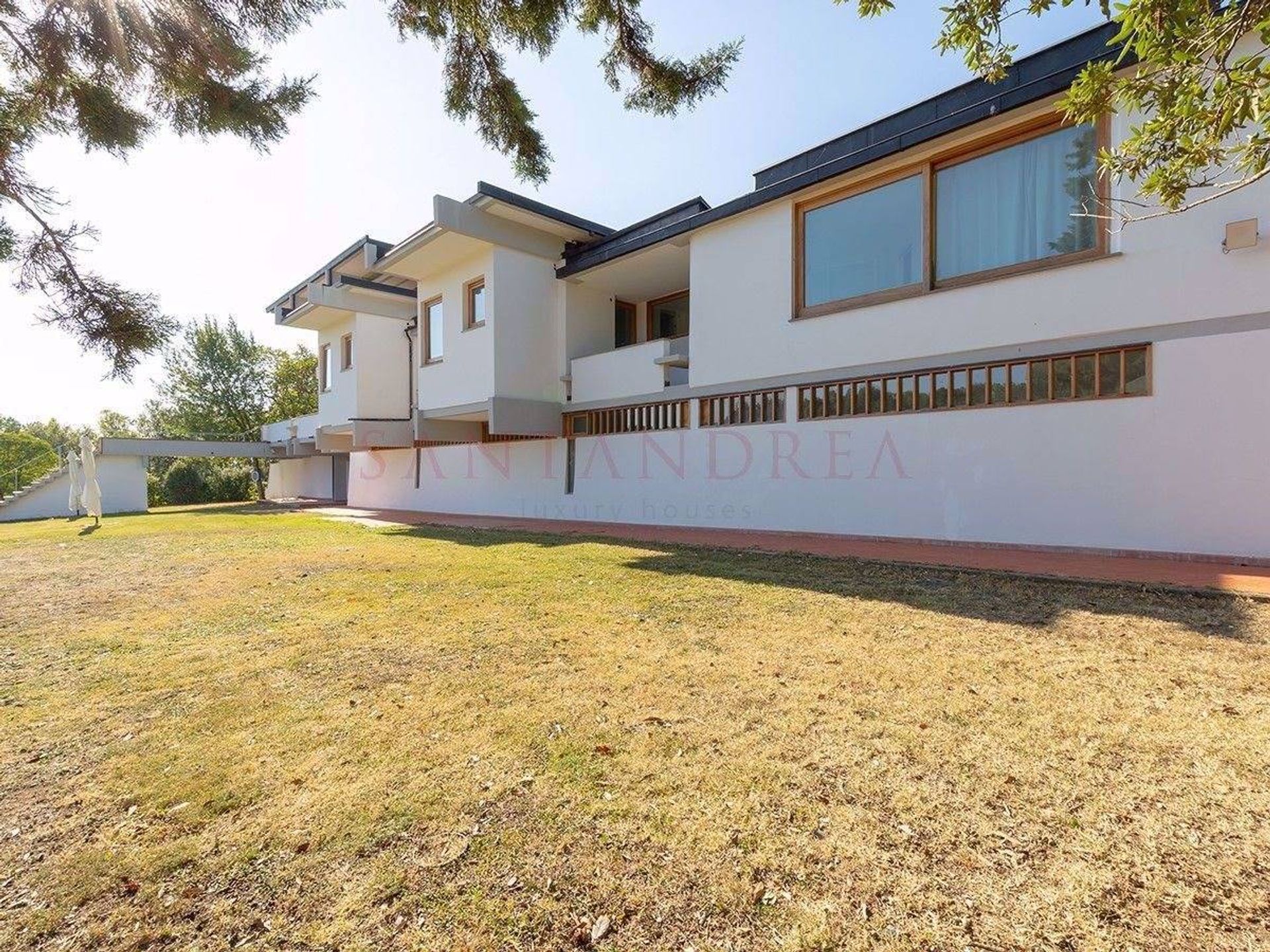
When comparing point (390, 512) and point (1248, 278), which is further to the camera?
point (390, 512)

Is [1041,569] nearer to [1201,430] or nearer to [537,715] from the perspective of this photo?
[1201,430]

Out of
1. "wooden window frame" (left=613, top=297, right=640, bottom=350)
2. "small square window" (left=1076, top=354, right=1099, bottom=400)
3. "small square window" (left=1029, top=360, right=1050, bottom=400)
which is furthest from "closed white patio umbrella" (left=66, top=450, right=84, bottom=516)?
"small square window" (left=1076, top=354, right=1099, bottom=400)

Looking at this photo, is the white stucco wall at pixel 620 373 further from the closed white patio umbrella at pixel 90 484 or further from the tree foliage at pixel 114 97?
the closed white patio umbrella at pixel 90 484

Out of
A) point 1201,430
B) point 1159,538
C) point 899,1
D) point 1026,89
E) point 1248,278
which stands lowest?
point 1159,538

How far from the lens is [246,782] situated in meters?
2.41

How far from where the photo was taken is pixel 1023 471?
805 cm

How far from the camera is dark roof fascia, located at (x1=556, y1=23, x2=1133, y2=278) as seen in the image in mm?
7305

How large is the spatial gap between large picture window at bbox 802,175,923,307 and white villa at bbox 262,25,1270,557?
39 mm

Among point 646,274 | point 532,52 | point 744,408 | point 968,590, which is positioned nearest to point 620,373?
point 646,274

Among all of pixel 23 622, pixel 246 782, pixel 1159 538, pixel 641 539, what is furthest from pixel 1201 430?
pixel 23 622

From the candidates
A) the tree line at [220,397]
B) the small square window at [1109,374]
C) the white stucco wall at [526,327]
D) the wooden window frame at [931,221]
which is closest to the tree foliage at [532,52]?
the wooden window frame at [931,221]

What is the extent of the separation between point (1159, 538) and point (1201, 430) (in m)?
1.35

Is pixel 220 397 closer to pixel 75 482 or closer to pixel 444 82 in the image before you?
pixel 75 482

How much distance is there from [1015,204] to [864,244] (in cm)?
213
